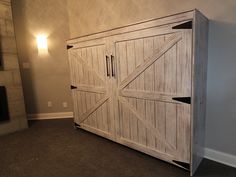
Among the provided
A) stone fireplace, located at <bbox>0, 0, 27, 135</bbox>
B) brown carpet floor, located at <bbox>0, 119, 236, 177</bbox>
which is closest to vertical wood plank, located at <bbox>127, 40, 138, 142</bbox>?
brown carpet floor, located at <bbox>0, 119, 236, 177</bbox>

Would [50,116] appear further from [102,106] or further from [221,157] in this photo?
[221,157]

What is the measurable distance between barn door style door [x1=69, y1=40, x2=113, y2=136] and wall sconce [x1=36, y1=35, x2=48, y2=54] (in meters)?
1.16

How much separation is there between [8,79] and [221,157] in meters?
3.79

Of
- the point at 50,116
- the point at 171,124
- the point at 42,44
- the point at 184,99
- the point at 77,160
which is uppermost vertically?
the point at 42,44

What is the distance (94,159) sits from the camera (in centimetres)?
233

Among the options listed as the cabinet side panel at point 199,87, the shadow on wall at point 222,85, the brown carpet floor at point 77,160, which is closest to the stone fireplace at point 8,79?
the brown carpet floor at point 77,160

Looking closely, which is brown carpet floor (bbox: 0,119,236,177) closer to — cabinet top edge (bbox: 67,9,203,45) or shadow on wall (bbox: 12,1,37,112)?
shadow on wall (bbox: 12,1,37,112)

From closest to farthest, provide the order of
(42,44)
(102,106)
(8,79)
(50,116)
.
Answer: (102,106) < (8,79) < (42,44) < (50,116)

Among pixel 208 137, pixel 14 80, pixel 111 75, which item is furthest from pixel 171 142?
pixel 14 80

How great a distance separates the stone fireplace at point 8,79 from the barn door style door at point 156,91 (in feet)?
7.39

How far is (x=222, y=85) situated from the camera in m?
2.08

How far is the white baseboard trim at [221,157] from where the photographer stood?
6.79 ft

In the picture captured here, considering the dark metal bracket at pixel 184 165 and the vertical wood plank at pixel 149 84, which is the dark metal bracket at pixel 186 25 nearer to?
the vertical wood plank at pixel 149 84

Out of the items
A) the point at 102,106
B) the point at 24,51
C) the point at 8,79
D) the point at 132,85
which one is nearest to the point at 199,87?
the point at 132,85
